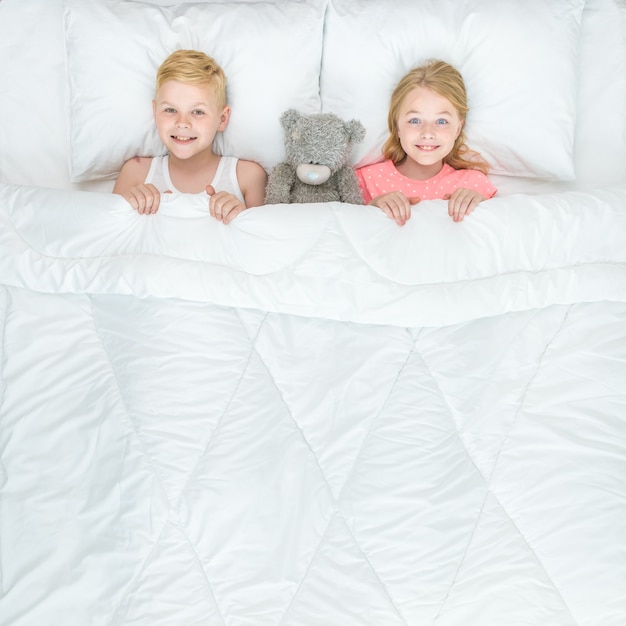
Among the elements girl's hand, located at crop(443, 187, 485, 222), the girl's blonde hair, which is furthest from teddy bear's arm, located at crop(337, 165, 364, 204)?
girl's hand, located at crop(443, 187, 485, 222)

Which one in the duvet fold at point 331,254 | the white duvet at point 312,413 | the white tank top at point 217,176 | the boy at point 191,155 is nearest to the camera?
the white duvet at point 312,413

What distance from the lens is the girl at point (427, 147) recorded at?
1.47m

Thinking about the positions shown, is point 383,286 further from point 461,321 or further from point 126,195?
point 126,195

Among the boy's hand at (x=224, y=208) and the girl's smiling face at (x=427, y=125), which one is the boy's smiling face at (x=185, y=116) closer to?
the boy's hand at (x=224, y=208)

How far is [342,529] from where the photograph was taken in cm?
105

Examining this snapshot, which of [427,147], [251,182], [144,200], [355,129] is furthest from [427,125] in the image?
[144,200]

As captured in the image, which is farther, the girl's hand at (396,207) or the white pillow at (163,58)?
the white pillow at (163,58)

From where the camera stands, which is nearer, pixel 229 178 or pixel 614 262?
pixel 614 262

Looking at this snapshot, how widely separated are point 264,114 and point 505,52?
50 centimetres

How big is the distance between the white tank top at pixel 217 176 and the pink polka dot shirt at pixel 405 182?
A: 263 millimetres

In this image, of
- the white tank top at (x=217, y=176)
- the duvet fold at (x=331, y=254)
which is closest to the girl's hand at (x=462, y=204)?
the duvet fold at (x=331, y=254)

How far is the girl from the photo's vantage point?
147 cm

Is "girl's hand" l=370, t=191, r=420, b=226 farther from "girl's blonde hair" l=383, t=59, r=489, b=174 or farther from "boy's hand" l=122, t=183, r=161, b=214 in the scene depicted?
"boy's hand" l=122, t=183, r=161, b=214

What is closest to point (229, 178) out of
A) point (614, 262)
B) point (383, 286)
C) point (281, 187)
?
point (281, 187)
